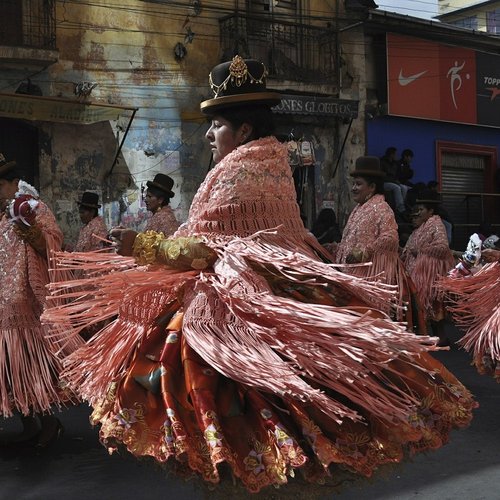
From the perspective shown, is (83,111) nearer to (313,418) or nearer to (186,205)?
(186,205)

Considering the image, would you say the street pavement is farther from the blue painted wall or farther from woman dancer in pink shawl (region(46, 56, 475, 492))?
the blue painted wall

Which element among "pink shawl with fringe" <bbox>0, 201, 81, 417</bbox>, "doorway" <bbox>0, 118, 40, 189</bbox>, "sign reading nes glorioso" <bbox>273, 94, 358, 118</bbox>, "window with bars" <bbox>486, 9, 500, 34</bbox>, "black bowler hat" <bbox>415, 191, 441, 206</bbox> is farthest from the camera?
"window with bars" <bbox>486, 9, 500, 34</bbox>

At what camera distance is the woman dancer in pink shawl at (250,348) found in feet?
9.65

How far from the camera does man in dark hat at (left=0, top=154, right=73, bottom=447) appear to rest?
17.6ft

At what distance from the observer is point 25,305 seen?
5633 millimetres

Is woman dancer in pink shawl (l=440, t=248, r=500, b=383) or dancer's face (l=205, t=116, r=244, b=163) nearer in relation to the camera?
dancer's face (l=205, t=116, r=244, b=163)

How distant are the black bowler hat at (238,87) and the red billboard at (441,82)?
53.7 feet

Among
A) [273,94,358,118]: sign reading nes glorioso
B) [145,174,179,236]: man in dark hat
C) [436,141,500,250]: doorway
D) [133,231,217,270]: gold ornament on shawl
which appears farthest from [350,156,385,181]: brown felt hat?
[436,141,500,250]: doorway

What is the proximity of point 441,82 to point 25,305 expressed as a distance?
16.6 m

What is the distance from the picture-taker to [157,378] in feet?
10.3

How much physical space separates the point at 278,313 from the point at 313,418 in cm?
37

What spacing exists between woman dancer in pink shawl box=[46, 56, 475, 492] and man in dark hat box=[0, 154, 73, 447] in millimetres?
2003

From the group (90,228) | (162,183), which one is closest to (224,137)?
(162,183)

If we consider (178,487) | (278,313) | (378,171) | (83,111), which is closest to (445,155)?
(83,111)
